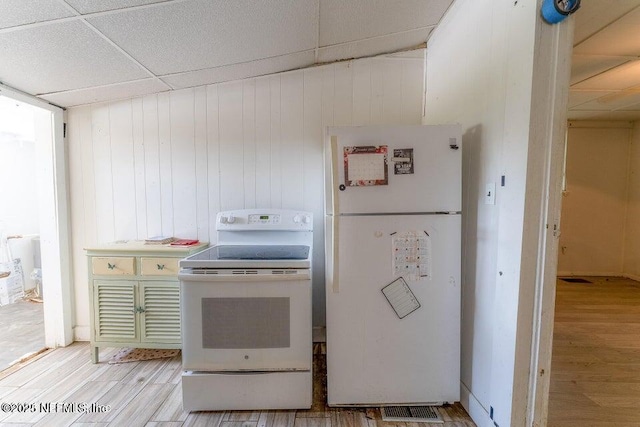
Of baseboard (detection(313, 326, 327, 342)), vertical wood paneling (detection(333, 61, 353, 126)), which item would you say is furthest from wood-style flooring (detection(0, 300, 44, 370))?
vertical wood paneling (detection(333, 61, 353, 126))

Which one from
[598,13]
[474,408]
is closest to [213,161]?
[474,408]

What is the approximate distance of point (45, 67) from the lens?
68.7 inches

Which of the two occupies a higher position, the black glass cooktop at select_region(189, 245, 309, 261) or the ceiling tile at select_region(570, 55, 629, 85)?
the ceiling tile at select_region(570, 55, 629, 85)

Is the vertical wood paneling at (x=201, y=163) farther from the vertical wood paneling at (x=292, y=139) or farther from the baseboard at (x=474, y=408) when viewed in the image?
the baseboard at (x=474, y=408)

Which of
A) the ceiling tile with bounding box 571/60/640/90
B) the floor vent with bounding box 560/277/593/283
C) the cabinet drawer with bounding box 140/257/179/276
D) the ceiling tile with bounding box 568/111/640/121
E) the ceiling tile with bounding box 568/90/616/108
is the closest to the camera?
the cabinet drawer with bounding box 140/257/179/276

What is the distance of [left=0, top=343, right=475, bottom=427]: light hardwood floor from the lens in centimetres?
155

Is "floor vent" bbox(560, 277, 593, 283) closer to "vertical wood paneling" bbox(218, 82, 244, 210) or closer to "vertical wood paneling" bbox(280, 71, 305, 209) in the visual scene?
"vertical wood paneling" bbox(280, 71, 305, 209)

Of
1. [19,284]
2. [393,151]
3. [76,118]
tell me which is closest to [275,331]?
[393,151]

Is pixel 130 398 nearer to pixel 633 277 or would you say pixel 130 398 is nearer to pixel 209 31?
pixel 209 31

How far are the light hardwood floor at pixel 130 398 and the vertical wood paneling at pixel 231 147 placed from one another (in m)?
1.33

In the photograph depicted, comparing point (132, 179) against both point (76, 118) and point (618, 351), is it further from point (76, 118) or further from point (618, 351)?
point (618, 351)

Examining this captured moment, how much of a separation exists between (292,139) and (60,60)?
1501 millimetres

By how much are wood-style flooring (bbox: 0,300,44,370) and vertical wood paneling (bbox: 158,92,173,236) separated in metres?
1.41

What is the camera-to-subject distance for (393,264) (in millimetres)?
1568
